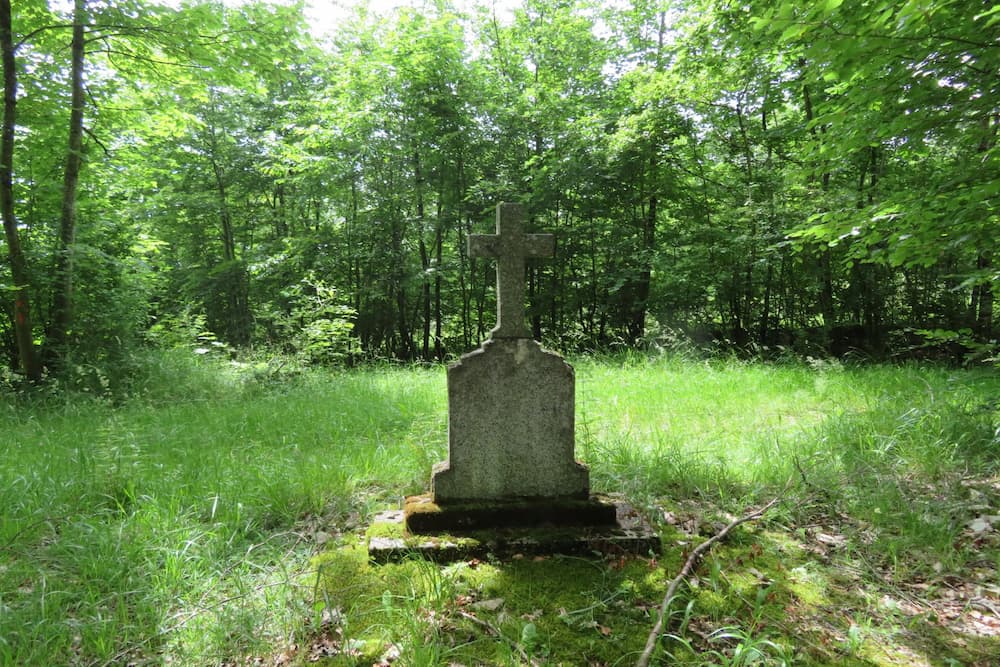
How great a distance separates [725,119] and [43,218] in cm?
1309

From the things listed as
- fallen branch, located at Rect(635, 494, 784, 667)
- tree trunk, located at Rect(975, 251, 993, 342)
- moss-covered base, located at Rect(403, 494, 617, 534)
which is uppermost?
tree trunk, located at Rect(975, 251, 993, 342)

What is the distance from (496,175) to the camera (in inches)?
516

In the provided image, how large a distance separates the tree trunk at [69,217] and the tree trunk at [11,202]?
0.33 metres

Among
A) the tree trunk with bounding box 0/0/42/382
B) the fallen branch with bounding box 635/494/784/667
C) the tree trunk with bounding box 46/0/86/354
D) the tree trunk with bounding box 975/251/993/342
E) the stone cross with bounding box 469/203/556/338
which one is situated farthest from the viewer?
the tree trunk with bounding box 975/251/993/342

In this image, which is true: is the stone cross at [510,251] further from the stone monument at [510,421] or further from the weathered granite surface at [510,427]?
the weathered granite surface at [510,427]

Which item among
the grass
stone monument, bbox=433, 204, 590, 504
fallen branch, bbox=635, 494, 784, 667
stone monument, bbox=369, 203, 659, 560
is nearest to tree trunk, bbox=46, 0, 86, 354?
the grass

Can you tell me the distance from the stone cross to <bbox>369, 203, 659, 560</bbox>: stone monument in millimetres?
13

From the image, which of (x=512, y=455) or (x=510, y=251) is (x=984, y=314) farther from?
(x=512, y=455)

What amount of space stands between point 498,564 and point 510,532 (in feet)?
0.81

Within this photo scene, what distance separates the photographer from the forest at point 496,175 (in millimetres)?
4062

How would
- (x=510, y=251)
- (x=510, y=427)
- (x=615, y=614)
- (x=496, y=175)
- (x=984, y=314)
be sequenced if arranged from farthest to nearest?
1. (x=496, y=175)
2. (x=984, y=314)
3. (x=510, y=251)
4. (x=510, y=427)
5. (x=615, y=614)

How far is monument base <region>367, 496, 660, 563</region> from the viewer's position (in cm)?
277

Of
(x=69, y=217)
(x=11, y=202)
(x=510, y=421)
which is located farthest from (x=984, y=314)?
(x=11, y=202)

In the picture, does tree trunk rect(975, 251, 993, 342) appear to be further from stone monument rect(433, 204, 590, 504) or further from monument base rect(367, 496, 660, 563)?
stone monument rect(433, 204, 590, 504)
